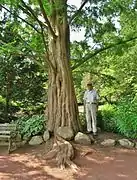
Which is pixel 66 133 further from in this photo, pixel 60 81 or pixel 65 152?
pixel 60 81

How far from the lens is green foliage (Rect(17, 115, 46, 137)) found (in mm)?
9016

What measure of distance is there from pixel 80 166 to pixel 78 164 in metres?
0.12

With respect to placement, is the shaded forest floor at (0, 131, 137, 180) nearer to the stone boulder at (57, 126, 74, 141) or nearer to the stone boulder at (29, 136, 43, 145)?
the stone boulder at (29, 136, 43, 145)

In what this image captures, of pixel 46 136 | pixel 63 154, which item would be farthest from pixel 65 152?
pixel 46 136

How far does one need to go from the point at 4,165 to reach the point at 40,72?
520cm

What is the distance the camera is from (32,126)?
9.12 m

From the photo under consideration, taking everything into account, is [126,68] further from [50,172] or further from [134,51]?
[50,172]

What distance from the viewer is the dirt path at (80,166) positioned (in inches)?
249

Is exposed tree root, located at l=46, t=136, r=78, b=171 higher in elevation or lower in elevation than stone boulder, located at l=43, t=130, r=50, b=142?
lower

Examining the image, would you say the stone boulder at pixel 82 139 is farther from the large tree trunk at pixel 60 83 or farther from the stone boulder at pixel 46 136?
the stone boulder at pixel 46 136

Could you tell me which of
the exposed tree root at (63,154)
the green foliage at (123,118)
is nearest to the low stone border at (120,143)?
the green foliage at (123,118)

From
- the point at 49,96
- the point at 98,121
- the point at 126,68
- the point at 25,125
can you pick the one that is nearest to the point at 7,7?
the point at 49,96

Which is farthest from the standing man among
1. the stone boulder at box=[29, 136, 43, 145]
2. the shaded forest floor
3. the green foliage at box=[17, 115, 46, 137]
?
the stone boulder at box=[29, 136, 43, 145]

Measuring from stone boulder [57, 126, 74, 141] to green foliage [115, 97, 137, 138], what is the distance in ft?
4.96
